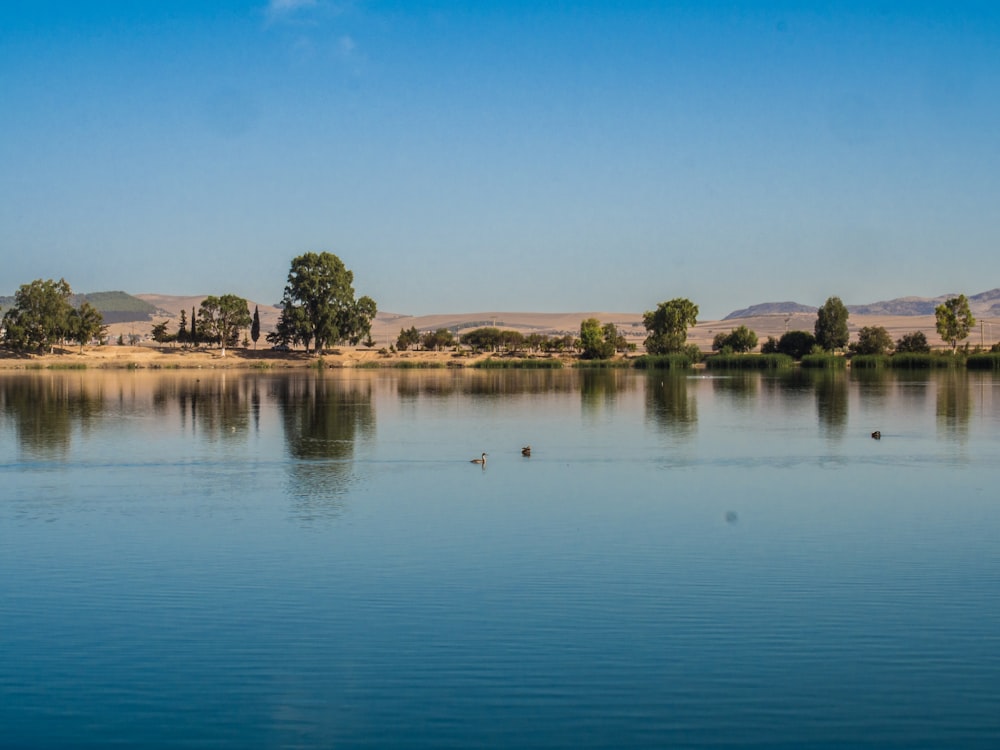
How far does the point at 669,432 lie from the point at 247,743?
3201 cm

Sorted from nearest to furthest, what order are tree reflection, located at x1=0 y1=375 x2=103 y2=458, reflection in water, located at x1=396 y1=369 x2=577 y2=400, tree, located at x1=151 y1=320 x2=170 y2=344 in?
1. tree reflection, located at x1=0 y1=375 x2=103 y2=458
2. reflection in water, located at x1=396 y1=369 x2=577 y2=400
3. tree, located at x1=151 y1=320 x2=170 y2=344

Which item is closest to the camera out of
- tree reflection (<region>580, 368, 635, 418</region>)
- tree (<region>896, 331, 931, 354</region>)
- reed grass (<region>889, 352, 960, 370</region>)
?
tree reflection (<region>580, 368, 635, 418</region>)

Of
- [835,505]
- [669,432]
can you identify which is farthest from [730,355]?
[835,505]

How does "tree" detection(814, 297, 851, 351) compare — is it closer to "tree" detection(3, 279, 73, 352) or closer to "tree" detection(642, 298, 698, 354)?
"tree" detection(642, 298, 698, 354)

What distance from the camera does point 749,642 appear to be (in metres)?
11.9

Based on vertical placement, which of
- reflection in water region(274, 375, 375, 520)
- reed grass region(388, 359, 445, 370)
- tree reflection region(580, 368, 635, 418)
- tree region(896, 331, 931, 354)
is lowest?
reflection in water region(274, 375, 375, 520)

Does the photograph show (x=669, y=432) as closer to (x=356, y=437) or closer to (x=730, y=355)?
(x=356, y=437)

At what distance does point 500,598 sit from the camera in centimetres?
1398

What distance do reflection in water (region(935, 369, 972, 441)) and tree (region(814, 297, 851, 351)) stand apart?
43596mm

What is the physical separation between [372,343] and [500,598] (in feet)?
413

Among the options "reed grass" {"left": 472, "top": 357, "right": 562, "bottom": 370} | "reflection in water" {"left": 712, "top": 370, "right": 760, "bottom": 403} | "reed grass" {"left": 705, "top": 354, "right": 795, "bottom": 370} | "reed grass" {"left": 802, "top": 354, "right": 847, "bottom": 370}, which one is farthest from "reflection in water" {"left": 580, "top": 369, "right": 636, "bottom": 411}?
"reed grass" {"left": 802, "top": 354, "right": 847, "bottom": 370}

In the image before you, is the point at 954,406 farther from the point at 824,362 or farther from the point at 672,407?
the point at 824,362

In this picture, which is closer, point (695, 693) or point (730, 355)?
point (695, 693)

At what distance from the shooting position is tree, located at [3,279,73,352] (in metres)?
114
